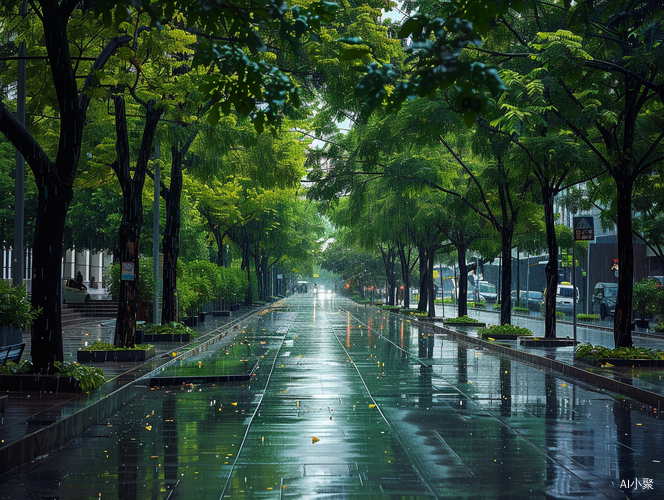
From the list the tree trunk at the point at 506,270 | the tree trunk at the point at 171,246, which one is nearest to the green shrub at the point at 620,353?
the tree trunk at the point at 506,270

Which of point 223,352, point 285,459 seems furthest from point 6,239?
point 285,459

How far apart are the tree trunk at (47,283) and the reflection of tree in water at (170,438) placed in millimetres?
2061

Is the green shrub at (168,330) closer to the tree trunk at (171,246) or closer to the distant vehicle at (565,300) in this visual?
the tree trunk at (171,246)

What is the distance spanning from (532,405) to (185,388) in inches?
259

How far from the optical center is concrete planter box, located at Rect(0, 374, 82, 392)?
12.8m

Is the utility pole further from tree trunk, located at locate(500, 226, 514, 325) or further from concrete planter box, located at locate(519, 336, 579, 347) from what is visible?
tree trunk, located at locate(500, 226, 514, 325)

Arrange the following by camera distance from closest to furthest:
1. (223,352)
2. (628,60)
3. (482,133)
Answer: (628,60) < (223,352) < (482,133)

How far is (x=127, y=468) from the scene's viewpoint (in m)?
8.30

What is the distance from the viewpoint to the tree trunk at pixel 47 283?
1299 centimetres

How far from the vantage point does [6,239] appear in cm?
4369

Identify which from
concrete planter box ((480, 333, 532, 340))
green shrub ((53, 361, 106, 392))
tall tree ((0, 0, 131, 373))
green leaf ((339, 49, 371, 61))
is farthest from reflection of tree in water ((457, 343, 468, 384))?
green leaf ((339, 49, 371, 61))

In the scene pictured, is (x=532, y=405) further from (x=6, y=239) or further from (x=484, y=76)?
(x=6, y=239)

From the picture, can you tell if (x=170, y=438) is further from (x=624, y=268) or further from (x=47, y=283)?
(x=624, y=268)

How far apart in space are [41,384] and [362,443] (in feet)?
19.8
